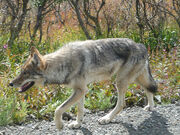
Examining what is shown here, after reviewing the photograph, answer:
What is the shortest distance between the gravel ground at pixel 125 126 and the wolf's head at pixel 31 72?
69cm

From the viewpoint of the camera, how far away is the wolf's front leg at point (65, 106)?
410cm

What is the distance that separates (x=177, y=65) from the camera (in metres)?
6.66

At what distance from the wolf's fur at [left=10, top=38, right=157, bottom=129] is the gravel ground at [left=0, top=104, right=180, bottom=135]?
163 mm

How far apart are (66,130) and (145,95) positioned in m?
1.99

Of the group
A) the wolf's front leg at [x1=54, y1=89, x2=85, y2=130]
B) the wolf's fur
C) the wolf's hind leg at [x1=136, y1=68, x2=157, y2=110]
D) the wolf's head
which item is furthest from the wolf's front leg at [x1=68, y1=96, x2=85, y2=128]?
the wolf's hind leg at [x1=136, y1=68, x2=157, y2=110]

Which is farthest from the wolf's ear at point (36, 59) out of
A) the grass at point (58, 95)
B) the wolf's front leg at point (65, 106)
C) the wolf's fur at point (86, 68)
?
the grass at point (58, 95)

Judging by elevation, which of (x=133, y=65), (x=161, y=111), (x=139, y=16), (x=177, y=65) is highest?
(x=139, y=16)

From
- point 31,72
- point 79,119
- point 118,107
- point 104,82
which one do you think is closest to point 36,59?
point 31,72

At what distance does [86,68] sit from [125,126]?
1.06 m

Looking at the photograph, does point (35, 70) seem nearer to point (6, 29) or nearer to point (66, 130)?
point (66, 130)

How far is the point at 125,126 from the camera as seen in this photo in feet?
14.4

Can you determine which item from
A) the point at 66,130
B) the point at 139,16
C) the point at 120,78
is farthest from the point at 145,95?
the point at 139,16

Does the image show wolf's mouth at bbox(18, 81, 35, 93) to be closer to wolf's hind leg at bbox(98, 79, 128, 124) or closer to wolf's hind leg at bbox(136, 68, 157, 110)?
wolf's hind leg at bbox(98, 79, 128, 124)

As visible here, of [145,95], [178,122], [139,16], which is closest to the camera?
[178,122]
